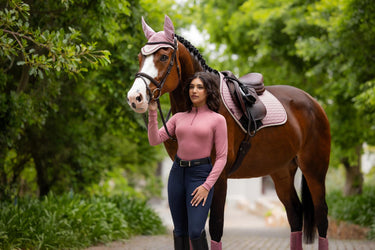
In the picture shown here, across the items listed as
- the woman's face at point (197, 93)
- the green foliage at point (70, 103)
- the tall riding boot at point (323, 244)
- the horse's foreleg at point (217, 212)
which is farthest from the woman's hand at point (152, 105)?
the tall riding boot at point (323, 244)

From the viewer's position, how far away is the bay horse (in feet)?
11.6

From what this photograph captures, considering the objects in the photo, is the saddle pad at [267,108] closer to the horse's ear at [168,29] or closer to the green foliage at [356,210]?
the horse's ear at [168,29]

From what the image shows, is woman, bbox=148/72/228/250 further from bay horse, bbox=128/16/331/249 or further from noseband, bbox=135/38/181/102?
bay horse, bbox=128/16/331/249

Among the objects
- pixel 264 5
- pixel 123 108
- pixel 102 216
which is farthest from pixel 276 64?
pixel 102 216

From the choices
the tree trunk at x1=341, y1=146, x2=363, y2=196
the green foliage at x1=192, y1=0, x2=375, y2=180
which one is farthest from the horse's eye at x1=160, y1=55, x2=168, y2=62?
the tree trunk at x1=341, y1=146, x2=363, y2=196

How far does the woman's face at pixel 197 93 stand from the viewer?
3.38 meters

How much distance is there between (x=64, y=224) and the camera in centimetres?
667

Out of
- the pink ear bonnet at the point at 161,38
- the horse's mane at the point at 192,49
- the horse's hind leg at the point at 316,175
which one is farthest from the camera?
the horse's hind leg at the point at 316,175

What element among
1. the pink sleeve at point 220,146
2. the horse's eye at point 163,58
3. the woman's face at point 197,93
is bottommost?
the pink sleeve at point 220,146

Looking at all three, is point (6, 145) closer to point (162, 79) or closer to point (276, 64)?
point (162, 79)

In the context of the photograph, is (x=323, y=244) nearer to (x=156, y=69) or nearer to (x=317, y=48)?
(x=156, y=69)

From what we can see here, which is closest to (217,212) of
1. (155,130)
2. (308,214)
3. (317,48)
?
(155,130)

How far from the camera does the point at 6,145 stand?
6.95m

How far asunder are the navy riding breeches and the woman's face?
50 cm
